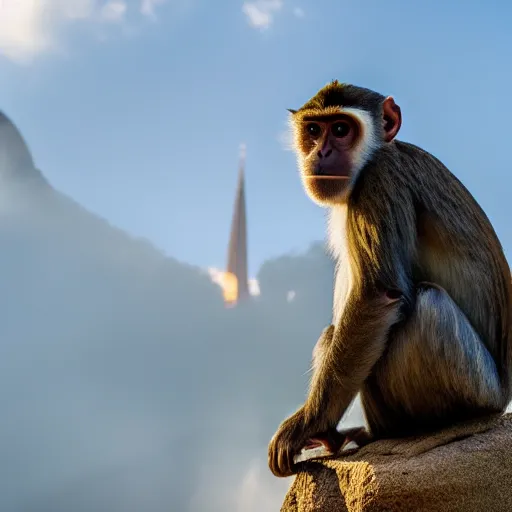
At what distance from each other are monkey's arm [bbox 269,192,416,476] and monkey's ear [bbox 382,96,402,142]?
808 millimetres

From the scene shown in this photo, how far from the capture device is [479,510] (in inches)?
162

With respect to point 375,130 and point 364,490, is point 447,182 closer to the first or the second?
point 375,130

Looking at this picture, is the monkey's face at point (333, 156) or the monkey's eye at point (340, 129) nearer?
the monkey's face at point (333, 156)

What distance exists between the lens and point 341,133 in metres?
5.09

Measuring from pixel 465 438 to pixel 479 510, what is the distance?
46cm

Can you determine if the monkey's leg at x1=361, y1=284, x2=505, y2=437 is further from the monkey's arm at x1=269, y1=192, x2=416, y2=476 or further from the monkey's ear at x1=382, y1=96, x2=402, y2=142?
the monkey's ear at x1=382, y1=96, x2=402, y2=142

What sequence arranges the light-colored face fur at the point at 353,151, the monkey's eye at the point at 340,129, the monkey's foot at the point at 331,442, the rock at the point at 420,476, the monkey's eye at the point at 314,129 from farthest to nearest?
the monkey's eye at the point at 314,129 < the monkey's eye at the point at 340,129 < the light-colored face fur at the point at 353,151 < the monkey's foot at the point at 331,442 < the rock at the point at 420,476

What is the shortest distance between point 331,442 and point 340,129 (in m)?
2.33

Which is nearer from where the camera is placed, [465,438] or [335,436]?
[465,438]

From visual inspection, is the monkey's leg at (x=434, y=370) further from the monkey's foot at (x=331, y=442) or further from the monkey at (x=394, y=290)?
the monkey's foot at (x=331, y=442)

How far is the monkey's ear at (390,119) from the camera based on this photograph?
511 centimetres

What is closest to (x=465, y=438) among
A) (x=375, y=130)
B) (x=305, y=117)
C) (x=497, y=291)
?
(x=497, y=291)

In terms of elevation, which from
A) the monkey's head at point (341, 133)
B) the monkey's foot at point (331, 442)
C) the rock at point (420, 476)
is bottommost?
the rock at point (420, 476)

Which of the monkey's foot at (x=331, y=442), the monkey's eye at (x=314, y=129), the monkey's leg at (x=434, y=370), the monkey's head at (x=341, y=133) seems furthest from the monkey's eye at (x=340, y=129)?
the monkey's foot at (x=331, y=442)
